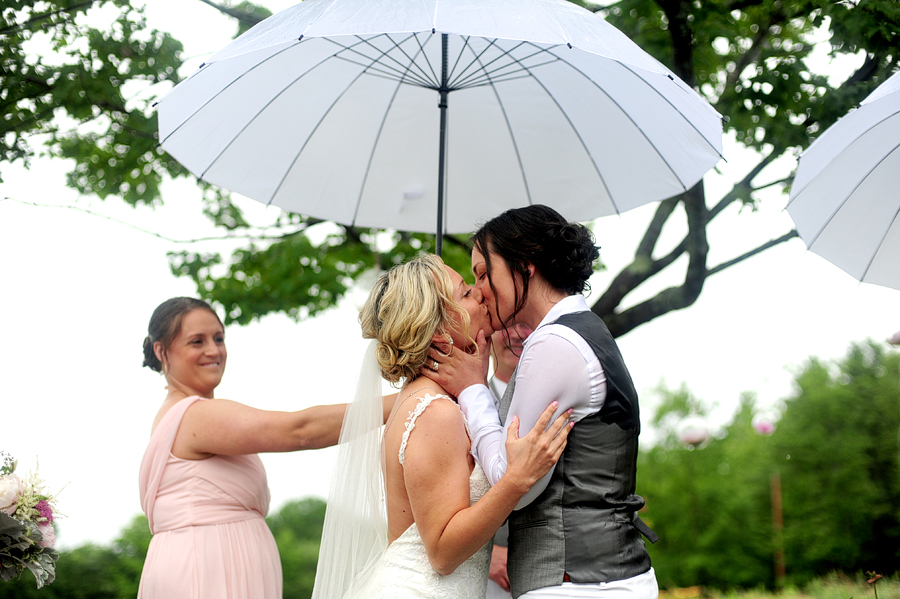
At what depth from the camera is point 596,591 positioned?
2.30m

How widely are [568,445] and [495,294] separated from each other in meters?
0.60

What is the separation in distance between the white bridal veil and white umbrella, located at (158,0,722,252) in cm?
100

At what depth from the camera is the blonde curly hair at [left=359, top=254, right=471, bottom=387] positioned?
2.62 metres

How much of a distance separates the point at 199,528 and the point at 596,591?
1.91 meters

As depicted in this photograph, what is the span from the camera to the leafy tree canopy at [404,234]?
16.3ft

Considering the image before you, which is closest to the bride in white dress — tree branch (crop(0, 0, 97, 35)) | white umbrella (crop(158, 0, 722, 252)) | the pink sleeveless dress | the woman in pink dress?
the woman in pink dress

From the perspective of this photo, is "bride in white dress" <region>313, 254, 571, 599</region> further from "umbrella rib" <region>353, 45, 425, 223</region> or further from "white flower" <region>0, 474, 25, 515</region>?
"umbrella rib" <region>353, 45, 425, 223</region>

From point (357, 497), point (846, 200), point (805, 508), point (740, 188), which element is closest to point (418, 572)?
point (357, 497)

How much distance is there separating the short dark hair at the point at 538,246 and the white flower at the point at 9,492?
2.02 m

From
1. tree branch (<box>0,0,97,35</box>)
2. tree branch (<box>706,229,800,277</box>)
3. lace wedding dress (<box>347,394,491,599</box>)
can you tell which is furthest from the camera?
tree branch (<box>706,229,800,277</box>)

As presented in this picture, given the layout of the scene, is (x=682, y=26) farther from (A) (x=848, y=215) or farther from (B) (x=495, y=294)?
(B) (x=495, y=294)

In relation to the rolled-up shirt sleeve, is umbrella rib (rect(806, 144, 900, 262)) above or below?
above

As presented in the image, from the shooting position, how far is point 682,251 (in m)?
6.41

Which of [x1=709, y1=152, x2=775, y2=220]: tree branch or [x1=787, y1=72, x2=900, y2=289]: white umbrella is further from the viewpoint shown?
[x1=709, y1=152, x2=775, y2=220]: tree branch
